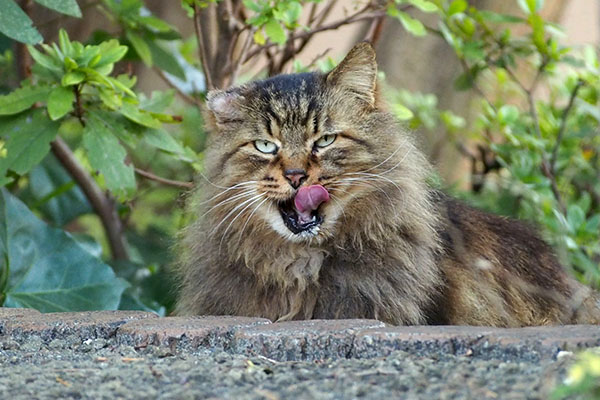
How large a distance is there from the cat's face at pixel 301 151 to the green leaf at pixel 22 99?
0.69 metres

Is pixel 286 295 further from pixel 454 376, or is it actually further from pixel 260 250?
pixel 454 376

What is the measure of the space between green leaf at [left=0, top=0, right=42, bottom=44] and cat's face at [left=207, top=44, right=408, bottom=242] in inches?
28.4

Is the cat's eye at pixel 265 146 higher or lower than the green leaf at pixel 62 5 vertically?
lower

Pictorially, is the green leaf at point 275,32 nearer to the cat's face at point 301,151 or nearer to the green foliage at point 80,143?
the cat's face at point 301,151

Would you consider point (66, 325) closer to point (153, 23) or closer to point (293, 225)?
point (293, 225)

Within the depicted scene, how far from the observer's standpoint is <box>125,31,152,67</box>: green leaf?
4.16m

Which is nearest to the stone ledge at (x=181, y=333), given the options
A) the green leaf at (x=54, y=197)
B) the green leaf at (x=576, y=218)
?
the green leaf at (x=576, y=218)

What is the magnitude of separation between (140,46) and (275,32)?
90 cm

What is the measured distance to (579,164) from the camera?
515 cm

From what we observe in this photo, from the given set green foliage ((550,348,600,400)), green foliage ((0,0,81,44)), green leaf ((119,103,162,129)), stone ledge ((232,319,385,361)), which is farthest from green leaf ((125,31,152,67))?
green foliage ((550,348,600,400))

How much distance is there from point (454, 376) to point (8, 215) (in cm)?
261

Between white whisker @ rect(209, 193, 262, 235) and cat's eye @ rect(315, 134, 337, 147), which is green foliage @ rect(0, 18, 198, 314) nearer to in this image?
white whisker @ rect(209, 193, 262, 235)

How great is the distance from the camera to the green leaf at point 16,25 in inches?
128

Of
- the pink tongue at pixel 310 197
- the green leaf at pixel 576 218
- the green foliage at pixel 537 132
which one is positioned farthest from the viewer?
the green foliage at pixel 537 132
